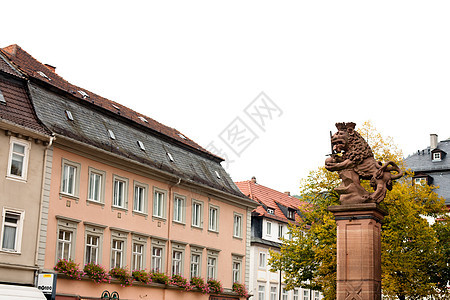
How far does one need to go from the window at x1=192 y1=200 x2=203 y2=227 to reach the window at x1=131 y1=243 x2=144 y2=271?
202 inches

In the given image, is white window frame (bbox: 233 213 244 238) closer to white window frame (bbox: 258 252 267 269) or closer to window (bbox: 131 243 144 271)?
window (bbox: 131 243 144 271)

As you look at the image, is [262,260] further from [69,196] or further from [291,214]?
[69,196]

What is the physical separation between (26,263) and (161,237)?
A: 9.75 m

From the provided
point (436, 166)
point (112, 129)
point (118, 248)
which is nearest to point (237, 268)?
point (118, 248)

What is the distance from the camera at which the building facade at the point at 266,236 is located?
55.8m

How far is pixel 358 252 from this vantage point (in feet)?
45.4

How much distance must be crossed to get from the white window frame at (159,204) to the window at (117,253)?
3151 mm

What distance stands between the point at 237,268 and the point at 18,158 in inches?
764

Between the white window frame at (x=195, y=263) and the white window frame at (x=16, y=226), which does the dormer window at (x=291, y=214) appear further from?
the white window frame at (x=16, y=226)

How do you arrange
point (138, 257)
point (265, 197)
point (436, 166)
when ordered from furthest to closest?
point (265, 197), point (436, 166), point (138, 257)

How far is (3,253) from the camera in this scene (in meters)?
24.8

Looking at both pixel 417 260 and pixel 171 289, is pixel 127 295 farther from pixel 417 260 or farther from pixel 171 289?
pixel 417 260

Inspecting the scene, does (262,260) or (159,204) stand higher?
(159,204)

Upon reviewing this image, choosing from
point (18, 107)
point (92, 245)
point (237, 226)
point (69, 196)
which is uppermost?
point (18, 107)
